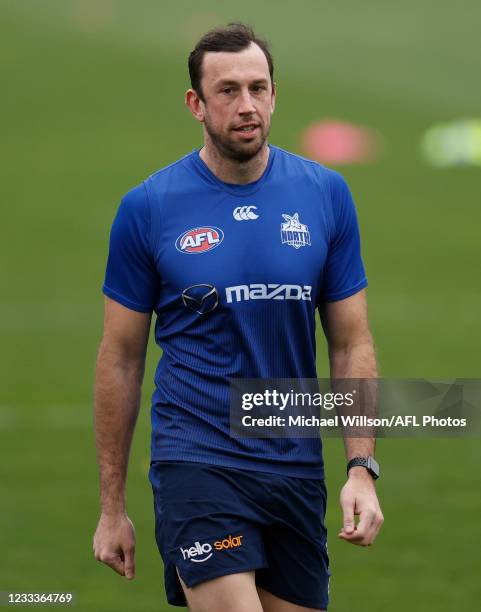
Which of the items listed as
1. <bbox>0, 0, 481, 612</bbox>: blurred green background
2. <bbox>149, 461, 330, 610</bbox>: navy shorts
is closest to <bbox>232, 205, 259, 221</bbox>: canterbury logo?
Answer: <bbox>149, 461, 330, 610</bbox>: navy shorts

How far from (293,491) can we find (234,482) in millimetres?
252

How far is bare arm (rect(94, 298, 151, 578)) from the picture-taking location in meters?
6.46

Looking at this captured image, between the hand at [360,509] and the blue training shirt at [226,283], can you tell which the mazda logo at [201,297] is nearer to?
the blue training shirt at [226,283]

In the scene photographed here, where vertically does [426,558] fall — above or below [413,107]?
below

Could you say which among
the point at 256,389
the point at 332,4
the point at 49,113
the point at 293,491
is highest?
the point at 332,4

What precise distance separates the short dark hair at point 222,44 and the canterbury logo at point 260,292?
806 mm

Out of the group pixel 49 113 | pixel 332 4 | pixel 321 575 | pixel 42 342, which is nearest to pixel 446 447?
pixel 42 342

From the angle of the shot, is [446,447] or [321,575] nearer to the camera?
[321,575]

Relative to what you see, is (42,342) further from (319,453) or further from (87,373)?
(319,453)

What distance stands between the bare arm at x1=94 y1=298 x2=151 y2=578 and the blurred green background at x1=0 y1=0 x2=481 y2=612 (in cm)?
371

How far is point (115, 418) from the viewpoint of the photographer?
6.49 meters

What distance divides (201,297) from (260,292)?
23 centimetres

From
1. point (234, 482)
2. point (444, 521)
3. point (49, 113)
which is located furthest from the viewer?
point (49, 113)

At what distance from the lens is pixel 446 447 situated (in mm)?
15141
